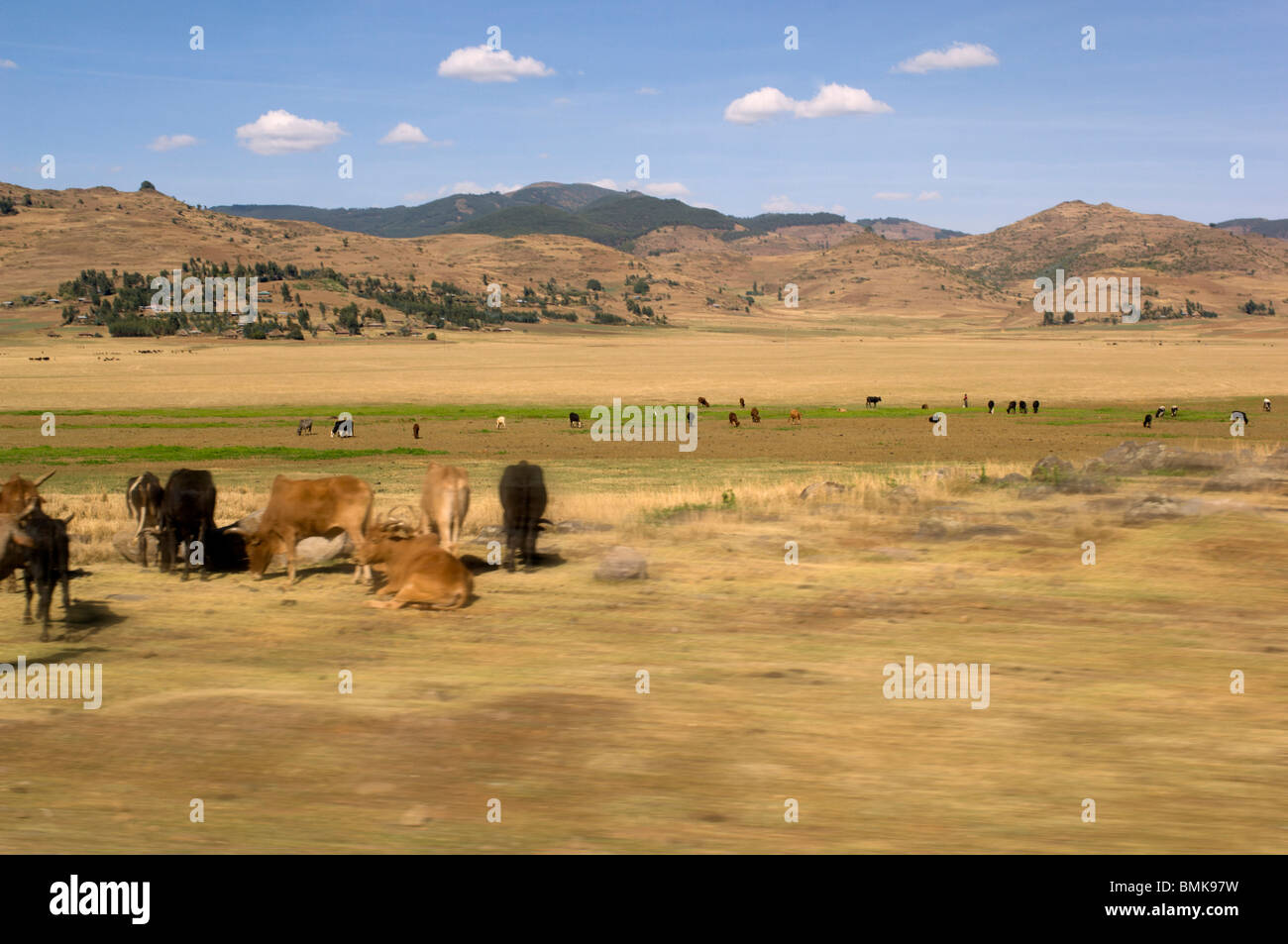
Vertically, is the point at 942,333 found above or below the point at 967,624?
above

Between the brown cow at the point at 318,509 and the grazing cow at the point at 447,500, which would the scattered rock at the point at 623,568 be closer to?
the grazing cow at the point at 447,500

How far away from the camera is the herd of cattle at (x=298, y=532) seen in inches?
420

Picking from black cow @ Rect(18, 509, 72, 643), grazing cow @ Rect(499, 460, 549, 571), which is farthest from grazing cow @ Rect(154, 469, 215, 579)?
grazing cow @ Rect(499, 460, 549, 571)

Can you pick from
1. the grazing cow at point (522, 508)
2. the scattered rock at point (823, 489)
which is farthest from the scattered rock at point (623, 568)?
the scattered rock at point (823, 489)

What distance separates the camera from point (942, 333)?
585 ft

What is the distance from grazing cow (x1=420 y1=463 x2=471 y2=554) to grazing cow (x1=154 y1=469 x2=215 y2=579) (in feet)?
9.75

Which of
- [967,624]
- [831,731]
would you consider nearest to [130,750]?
[831,731]

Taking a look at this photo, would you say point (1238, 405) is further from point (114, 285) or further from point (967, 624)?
point (114, 285)

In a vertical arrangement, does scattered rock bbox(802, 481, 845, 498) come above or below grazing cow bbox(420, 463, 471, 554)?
below

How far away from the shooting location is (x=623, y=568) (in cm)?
1302

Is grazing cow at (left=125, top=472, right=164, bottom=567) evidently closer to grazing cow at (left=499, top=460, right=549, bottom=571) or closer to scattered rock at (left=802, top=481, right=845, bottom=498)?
grazing cow at (left=499, top=460, right=549, bottom=571)

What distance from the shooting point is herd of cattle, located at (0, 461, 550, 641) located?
1066cm

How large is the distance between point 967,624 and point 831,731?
12.5 feet

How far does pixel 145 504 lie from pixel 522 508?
16.8 feet
